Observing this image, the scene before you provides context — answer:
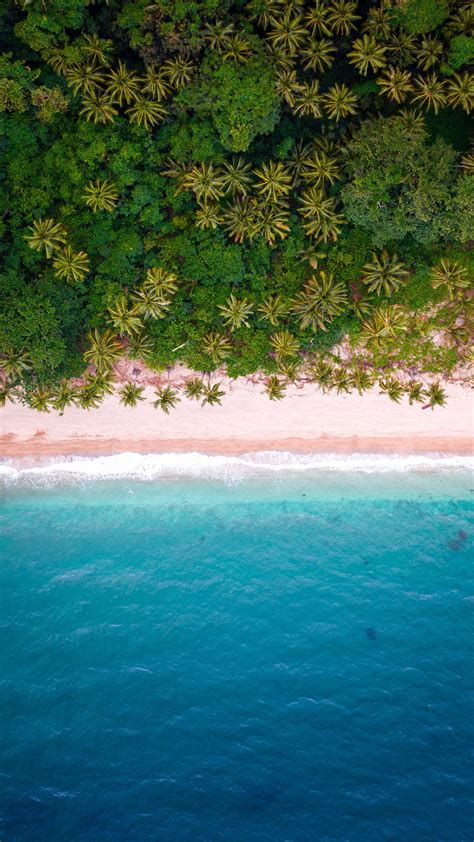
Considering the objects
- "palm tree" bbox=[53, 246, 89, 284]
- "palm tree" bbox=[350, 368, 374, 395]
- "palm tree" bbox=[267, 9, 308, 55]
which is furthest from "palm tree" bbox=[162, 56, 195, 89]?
"palm tree" bbox=[350, 368, 374, 395]

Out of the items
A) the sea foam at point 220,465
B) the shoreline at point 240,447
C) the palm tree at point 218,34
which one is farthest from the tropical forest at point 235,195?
the sea foam at point 220,465

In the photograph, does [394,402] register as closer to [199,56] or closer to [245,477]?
[245,477]

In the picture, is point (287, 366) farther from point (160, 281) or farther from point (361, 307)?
point (160, 281)

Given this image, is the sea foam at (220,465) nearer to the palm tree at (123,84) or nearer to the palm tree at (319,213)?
the palm tree at (319,213)

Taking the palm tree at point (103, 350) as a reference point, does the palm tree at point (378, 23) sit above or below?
above

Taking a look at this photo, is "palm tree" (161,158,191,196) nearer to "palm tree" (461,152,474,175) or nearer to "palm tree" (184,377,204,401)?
"palm tree" (184,377,204,401)

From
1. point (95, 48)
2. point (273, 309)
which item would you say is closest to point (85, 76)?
point (95, 48)
